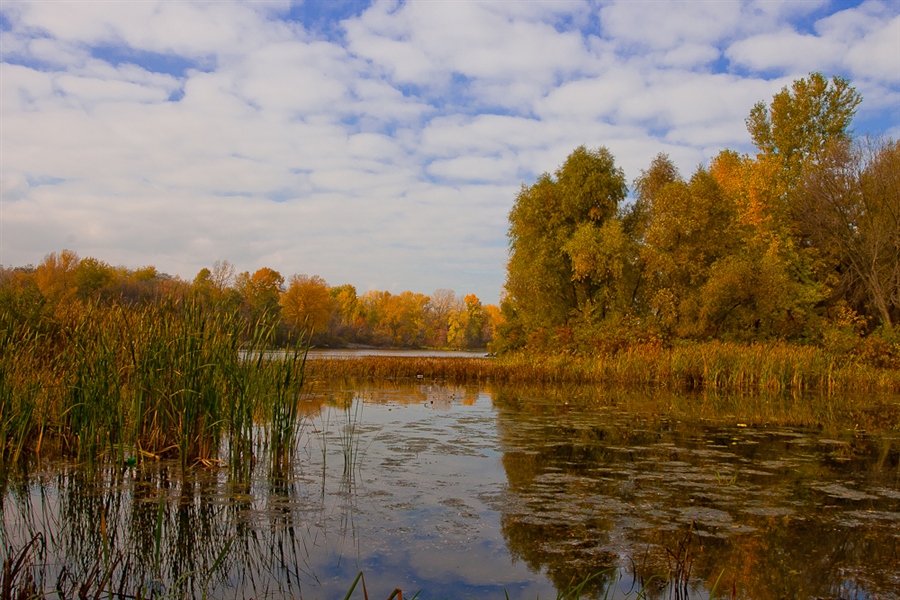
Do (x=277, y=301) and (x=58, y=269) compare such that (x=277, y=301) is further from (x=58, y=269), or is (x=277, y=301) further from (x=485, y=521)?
(x=58, y=269)

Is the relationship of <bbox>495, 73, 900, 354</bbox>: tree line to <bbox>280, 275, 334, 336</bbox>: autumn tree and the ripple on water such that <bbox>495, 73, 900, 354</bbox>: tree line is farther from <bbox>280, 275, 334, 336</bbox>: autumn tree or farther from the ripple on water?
<bbox>280, 275, 334, 336</bbox>: autumn tree

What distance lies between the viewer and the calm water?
3.81 meters

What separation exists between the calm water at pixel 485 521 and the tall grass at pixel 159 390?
35 centimetres

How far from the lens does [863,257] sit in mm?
24766

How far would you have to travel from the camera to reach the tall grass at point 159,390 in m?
5.80

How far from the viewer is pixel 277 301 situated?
613 inches

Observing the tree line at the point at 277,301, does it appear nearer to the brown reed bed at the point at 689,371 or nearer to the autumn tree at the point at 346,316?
the autumn tree at the point at 346,316

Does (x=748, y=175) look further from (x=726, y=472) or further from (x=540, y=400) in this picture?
(x=726, y=472)

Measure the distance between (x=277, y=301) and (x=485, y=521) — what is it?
455 inches

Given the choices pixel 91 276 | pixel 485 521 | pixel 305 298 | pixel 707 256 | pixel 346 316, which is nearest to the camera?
pixel 485 521

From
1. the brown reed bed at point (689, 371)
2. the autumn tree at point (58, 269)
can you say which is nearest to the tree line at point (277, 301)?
the autumn tree at point (58, 269)

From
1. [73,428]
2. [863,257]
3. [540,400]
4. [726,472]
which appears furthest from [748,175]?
[73,428]

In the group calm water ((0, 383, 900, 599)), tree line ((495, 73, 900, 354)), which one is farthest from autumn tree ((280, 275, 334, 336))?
calm water ((0, 383, 900, 599))

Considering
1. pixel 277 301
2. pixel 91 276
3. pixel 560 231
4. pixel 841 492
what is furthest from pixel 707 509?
pixel 91 276
